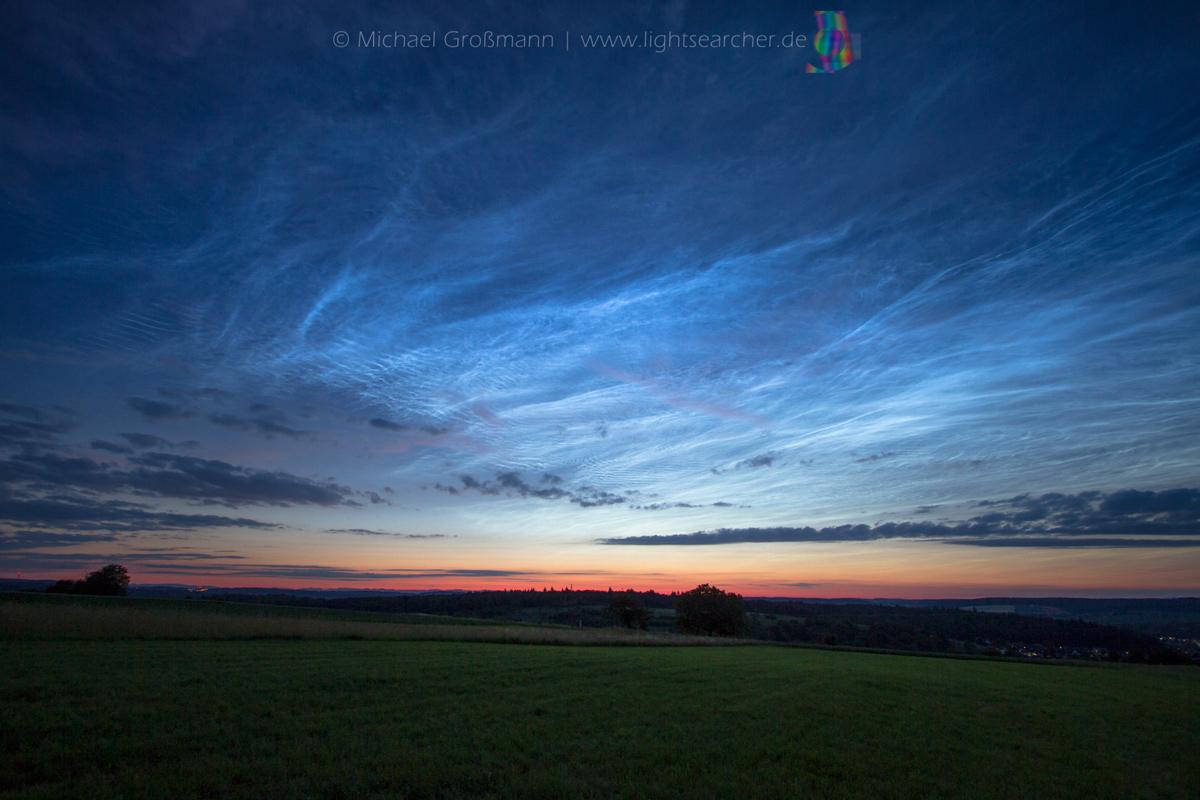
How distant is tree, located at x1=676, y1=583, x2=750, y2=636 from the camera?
270ft

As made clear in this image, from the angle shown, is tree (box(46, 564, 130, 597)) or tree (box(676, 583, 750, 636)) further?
tree (box(46, 564, 130, 597))

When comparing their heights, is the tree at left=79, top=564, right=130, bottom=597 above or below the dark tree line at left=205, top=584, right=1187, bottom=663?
above

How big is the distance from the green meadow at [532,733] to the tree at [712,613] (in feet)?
211

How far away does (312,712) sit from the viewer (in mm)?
12164

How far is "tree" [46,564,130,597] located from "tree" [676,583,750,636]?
318ft

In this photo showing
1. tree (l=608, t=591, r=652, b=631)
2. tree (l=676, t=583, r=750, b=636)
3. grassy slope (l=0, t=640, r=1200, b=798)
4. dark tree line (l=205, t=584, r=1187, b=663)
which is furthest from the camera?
tree (l=608, t=591, r=652, b=631)

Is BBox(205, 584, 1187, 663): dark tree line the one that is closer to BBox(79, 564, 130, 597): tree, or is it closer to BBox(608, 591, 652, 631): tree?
BBox(608, 591, 652, 631): tree

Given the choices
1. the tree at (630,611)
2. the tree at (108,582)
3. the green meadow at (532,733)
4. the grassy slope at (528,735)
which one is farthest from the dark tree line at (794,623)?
the grassy slope at (528,735)

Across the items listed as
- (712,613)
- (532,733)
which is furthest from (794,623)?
(532,733)

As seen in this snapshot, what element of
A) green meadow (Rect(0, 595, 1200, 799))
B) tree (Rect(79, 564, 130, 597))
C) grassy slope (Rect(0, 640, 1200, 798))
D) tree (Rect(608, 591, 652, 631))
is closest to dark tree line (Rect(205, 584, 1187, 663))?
tree (Rect(608, 591, 652, 631))

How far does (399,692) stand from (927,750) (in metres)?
13.7

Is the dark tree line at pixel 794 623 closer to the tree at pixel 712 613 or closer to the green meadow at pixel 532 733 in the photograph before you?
the tree at pixel 712 613

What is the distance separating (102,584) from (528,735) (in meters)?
121

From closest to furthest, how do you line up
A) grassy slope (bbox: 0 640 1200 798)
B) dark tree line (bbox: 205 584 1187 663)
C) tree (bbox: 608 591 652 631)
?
grassy slope (bbox: 0 640 1200 798)
dark tree line (bbox: 205 584 1187 663)
tree (bbox: 608 591 652 631)
